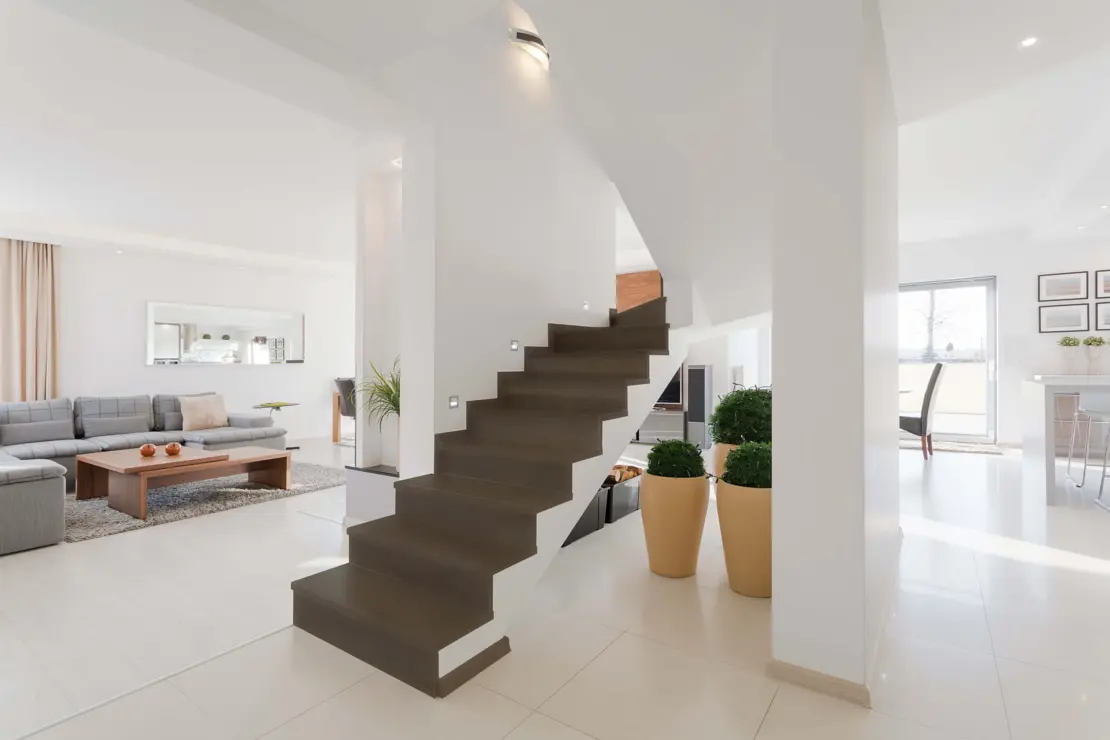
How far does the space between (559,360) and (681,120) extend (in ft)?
5.46

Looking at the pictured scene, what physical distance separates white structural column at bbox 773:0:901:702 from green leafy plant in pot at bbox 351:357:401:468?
2701 millimetres

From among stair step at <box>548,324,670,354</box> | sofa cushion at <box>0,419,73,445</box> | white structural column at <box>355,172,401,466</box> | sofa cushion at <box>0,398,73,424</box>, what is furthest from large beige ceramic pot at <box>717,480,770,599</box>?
sofa cushion at <box>0,398,73,424</box>

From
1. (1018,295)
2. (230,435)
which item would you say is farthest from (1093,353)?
(230,435)

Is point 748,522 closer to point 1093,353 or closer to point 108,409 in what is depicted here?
point 108,409

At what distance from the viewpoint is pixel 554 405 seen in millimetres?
3402

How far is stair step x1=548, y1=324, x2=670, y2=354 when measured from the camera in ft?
12.3

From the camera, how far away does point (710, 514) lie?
416cm

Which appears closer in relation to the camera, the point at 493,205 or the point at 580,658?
the point at 580,658

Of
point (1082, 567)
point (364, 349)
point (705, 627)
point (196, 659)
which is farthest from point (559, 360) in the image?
point (1082, 567)

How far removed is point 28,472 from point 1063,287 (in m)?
10.4

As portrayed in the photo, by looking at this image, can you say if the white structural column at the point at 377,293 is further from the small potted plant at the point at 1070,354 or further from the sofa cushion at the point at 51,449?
the small potted plant at the point at 1070,354

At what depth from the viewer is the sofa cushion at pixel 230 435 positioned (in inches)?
226

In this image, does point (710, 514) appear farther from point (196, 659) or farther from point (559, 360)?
point (196, 659)

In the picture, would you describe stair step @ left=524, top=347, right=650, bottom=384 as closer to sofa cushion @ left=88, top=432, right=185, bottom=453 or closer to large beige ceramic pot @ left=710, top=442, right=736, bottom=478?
large beige ceramic pot @ left=710, top=442, right=736, bottom=478
